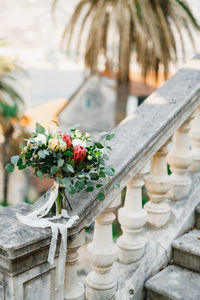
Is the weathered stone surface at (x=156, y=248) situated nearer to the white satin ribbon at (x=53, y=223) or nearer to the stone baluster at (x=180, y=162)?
the stone baluster at (x=180, y=162)

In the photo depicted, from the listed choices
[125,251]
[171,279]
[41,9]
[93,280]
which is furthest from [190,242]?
[41,9]

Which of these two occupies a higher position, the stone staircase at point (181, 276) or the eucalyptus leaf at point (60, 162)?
the eucalyptus leaf at point (60, 162)

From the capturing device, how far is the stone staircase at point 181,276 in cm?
221

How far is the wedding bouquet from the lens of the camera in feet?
5.61

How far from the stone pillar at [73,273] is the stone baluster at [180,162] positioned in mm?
1021

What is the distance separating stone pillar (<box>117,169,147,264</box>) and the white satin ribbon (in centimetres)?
59

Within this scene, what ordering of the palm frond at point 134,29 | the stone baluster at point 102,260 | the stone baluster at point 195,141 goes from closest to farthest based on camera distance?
the stone baluster at point 102,260
the stone baluster at point 195,141
the palm frond at point 134,29

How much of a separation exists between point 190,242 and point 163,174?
0.46m

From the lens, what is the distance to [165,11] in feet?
41.0

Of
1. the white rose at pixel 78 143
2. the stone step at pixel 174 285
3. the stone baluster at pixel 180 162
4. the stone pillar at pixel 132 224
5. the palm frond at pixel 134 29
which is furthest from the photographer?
the palm frond at pixel 134 29

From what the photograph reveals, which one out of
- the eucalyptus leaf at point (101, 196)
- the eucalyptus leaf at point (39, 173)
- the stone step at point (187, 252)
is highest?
the eucalyptus leaf at point (39, 173)

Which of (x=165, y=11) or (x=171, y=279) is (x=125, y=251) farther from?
(x=165, y=11)

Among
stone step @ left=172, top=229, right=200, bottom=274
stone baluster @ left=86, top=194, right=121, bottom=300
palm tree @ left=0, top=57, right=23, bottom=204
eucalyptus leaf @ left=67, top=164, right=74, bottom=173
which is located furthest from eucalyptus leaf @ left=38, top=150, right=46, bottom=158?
palm tree @ left=0, top=57, right=23, bottom=204

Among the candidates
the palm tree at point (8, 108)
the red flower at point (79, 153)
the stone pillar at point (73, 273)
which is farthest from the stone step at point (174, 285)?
the palm tree at point (8, 108)
